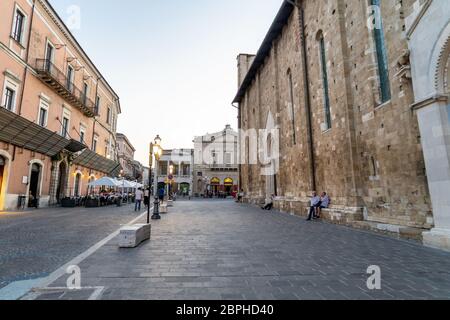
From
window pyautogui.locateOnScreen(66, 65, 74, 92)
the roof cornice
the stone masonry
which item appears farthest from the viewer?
window pyautogui.locateOnScreen(66, 65, 74, 92)

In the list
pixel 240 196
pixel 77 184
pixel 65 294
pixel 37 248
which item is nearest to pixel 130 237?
pixel 37 248

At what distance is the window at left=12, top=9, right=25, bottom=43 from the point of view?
50.4ft

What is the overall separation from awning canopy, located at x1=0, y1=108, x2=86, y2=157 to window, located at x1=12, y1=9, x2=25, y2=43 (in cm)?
546

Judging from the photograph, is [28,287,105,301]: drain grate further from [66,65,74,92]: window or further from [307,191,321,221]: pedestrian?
[66,65,74,92]: window

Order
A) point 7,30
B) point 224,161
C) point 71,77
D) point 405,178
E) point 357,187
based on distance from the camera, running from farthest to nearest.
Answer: point 224,161, point 71,77, point 7,30, point 357,187, point 405,178

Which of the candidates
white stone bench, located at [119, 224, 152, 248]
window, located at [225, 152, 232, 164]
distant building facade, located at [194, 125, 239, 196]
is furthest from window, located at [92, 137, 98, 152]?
window, located at [225, 152, 232, 164]

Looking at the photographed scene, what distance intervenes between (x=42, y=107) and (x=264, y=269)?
20.3m

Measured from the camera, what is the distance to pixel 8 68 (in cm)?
1461

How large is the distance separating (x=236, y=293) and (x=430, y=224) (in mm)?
6164

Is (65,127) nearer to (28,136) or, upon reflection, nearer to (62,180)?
(62,180)

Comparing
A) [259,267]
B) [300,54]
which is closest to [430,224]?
[259,267]

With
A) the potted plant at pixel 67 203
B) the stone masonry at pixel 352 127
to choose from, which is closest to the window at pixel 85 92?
the potted plant at pixel 67 203

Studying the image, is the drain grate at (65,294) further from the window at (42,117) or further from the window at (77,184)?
the window at (77,184)
